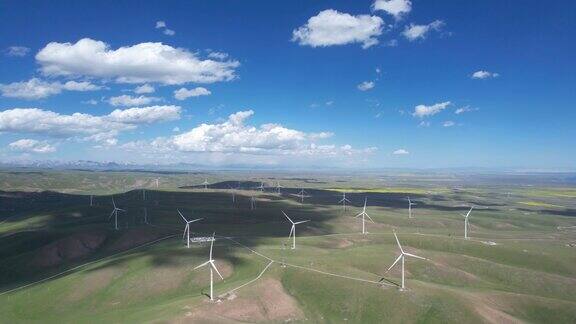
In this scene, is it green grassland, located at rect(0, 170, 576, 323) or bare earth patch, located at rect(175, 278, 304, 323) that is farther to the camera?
green grassland, located at rect(0, 170, 576, 323)

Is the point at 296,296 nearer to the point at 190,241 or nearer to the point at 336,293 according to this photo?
the point at 336,293

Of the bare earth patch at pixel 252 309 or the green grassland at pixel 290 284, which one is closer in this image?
the bare earth patch at pixel 252 309

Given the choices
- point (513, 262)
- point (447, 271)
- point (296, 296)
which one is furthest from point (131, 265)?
point (513, 262)

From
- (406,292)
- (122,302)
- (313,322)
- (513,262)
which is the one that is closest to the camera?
(313,322)

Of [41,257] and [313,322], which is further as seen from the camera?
[41,257]

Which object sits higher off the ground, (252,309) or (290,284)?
(290,284)

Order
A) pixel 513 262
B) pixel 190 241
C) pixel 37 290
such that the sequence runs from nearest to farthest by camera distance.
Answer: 1. pixel 37 290
2. pixel 513 262
3. pixel 190 241

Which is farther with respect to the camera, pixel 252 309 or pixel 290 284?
pixel 290 284

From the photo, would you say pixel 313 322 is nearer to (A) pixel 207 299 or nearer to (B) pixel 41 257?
(A) pixel 207 299
